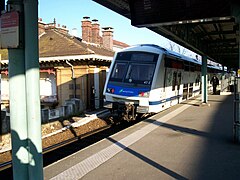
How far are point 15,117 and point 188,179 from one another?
2.86m

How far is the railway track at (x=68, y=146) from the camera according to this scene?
23.8 feet

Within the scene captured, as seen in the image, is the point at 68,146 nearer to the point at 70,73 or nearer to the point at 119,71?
the point at 119,71

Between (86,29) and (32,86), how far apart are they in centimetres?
2060

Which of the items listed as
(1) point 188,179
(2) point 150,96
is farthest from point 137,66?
(1) point 188,179

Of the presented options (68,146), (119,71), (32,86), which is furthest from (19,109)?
(119,71)

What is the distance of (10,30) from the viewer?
2.73 meters

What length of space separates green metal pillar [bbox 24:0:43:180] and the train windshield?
27.1 ft

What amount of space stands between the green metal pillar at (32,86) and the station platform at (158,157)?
1807 millimetres

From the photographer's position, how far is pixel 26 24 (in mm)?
2684

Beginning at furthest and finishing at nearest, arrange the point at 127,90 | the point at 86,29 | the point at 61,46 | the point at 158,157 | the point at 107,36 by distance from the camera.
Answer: the point at 107,36 < the point at 86,29 < the point at 61,46 < the point at 127,90 < the point at 158,157

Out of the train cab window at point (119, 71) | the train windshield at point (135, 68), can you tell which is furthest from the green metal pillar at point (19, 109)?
the train cab window at point (119, 71)

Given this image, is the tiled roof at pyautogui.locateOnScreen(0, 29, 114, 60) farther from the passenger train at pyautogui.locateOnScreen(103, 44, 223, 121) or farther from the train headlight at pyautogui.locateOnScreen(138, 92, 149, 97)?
the train headlight at pyautogui.locateOnScreen(138, 92, 149, 97)

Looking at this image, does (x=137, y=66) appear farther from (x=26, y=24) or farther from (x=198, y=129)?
(x=26, y=24)

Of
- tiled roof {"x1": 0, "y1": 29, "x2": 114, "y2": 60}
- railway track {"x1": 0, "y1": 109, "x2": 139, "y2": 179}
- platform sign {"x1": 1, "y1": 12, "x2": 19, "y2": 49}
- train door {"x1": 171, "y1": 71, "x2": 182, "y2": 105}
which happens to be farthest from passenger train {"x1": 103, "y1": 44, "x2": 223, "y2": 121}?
platform sign {"x1": 1, "y1": 12, "x2": 19, "y2": 49}
